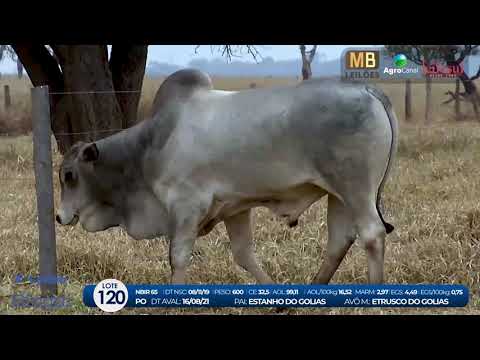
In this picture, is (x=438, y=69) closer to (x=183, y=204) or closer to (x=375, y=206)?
(x=375, y=206)

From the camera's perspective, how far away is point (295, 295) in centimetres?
464

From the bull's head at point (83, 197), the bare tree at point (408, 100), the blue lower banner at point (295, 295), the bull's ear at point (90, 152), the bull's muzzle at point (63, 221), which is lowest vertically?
the blue lower banner at point (295, 295)

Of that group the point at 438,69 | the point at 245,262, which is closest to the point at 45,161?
the point at 245,262

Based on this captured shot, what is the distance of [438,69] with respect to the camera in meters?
4.93

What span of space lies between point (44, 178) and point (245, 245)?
1.29 meters

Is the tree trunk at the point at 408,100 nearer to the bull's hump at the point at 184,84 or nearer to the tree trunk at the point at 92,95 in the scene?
the bull's hump at the point at 184,84

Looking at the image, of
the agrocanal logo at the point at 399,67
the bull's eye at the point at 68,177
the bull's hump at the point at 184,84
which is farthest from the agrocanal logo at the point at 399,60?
the bull's eye at the point at 68,177

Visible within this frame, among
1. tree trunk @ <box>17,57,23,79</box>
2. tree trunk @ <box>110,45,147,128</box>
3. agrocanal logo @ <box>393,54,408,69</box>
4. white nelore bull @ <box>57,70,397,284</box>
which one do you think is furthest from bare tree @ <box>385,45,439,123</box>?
tree trunk @ <box>17,57,23,79</box>

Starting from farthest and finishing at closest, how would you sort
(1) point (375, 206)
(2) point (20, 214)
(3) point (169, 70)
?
(2) point (20, 214) < (3) point (169, 70) < (1) point (375, 206)

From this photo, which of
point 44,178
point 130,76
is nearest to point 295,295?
point 44,178

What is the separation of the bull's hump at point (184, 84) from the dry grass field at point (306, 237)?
0.26 metres

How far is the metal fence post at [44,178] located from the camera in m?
5.18

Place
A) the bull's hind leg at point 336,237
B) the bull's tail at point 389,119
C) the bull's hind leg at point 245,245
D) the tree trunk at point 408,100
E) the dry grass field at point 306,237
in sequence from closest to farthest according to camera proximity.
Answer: the bull's tail at point 389,119, the bull's hind leg at point 336,237, the tree trunk at point 408,100, the bull's hind leg at point 245,245, the dry grass field at point 306,237
